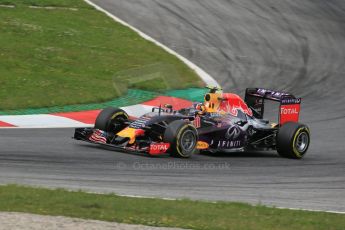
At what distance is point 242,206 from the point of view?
30.6ft

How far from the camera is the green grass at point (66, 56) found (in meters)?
18.2

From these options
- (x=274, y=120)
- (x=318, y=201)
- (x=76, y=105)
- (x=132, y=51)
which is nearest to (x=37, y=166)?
(x=318, y=201)

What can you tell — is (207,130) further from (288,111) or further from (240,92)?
(240,92)

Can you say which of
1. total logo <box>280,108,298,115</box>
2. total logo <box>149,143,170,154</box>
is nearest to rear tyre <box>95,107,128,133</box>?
total logo <box>149,143,170,154</box>

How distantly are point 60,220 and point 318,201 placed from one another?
4320 mm

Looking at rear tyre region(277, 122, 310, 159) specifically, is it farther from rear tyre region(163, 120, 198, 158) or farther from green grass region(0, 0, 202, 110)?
green grass region(0, 0, 202, 110)

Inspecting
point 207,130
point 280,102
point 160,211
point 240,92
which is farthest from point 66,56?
point 160,211

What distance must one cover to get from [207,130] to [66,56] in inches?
351

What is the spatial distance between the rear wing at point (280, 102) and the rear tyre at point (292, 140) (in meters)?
Result: 0.51

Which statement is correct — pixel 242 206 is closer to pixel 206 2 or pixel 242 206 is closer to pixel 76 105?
pixel 76 105

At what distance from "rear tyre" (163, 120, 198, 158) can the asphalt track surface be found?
23 cm

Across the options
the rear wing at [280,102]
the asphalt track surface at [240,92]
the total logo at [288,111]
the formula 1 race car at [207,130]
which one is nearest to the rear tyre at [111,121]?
the formula 1 race car at [207,130]

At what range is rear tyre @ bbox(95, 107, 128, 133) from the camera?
14009 millimetres

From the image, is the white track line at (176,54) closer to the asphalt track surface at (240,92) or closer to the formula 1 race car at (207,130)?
the asphalt track surface at (240,92)
